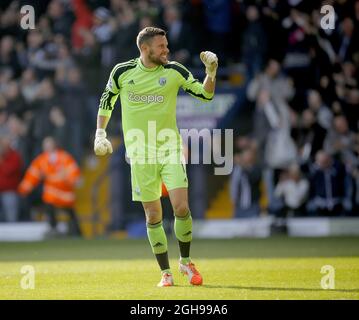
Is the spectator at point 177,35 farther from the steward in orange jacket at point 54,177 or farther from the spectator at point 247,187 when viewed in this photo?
the steward in orange jacket at point 54,177

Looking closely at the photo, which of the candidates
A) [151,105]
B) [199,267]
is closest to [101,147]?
[151,105]

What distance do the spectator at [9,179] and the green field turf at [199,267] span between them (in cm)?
168

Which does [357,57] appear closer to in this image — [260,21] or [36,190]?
[260,21]

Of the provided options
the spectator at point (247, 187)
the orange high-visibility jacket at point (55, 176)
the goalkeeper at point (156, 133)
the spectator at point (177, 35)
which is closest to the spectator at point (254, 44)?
the spectator at point (177, 35)

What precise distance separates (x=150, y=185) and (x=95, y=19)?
1100 centimetres

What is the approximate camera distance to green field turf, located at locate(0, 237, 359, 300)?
10.5 meters

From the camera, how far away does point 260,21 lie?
67.7 feet

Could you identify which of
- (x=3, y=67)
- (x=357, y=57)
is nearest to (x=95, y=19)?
(x=3, y=67)

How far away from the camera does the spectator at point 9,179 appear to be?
2050 centimetres

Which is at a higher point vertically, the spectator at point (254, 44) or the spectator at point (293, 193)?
the spectator at point (254, 44)

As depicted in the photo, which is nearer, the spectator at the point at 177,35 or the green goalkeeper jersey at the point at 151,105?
the green goalkeeper jersey at the point at 151,105

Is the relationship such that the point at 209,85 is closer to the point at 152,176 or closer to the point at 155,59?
the point at 155,59

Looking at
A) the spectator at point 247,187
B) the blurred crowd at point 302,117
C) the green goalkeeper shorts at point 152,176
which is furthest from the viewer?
the spectator at point 247,187

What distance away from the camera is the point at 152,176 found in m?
11.4
